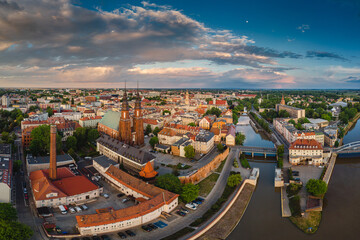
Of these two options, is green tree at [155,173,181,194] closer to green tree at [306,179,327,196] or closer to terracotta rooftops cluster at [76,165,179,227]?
terracotta rooftops cluster at [76,165,179,227]

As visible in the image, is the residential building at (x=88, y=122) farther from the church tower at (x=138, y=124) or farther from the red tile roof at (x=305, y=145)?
the red tile roof at (x=305, y=145)

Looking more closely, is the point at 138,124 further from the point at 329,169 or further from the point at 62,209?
the point at 329,169

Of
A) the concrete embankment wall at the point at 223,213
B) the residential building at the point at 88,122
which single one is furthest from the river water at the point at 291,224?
the residential building at the point at 88,122

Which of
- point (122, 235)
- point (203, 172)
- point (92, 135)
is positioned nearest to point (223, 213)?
point (203, 172)

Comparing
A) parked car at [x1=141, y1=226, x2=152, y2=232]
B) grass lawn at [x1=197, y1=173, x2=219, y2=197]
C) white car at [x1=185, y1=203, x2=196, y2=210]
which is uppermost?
grass lawn at [x1=197, y1=173, x2=219, y2=197]

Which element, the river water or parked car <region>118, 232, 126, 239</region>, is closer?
parked car <region>118, 232, 126, 239</region>

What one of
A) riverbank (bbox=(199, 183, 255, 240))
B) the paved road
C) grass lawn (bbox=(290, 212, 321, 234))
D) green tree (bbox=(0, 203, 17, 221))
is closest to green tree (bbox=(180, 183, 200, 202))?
the paved road

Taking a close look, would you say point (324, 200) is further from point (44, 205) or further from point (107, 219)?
point (44, 205)
